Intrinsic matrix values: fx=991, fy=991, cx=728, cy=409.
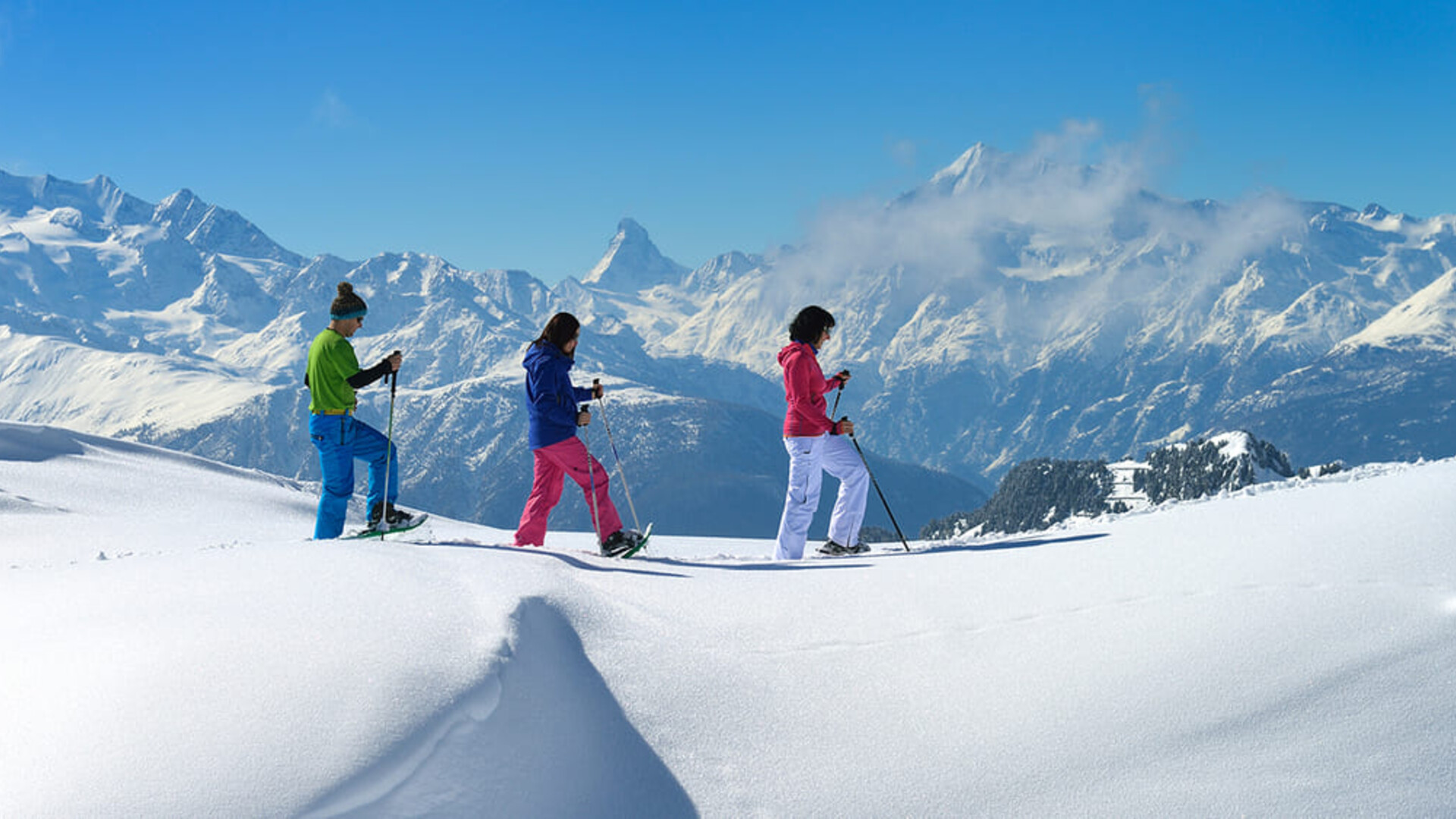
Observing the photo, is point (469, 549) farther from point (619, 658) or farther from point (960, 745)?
point (960, 745)

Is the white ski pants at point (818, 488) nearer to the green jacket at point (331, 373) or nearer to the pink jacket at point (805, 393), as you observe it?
the pink jacket at point (805, 393)

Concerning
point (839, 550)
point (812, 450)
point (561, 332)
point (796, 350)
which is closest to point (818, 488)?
point (812, 450)

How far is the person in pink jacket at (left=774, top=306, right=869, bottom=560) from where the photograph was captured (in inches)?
443

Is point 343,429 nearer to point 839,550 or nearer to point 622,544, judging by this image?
point 622,544

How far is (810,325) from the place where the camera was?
446 inches

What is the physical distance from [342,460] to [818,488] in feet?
17.1

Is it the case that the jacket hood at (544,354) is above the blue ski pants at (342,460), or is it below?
above

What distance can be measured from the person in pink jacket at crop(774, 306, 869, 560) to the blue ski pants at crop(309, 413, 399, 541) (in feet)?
14.8

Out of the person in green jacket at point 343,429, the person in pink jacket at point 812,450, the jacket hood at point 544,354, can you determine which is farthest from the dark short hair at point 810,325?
the person in green jacket at point 343,429

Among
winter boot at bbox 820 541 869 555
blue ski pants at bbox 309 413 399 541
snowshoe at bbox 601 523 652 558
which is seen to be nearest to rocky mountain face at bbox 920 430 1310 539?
winter boot at bbox 820 541 869 555

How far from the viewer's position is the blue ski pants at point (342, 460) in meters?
10.4

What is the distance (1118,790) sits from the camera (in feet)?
14.8

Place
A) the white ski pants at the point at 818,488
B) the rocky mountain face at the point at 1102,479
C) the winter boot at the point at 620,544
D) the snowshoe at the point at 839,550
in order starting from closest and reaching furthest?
the winter boot at the point at 620,544, the white ski pants at the point at 818,488, the snowshoe at the point at 839,550, the rocky mountain face at the point at 1102,479

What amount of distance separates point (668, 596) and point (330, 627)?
2445 millimetres
